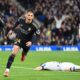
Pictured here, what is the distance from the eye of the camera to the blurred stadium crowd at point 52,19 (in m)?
33.8

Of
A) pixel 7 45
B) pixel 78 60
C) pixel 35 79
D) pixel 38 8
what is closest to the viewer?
pixel 35 79

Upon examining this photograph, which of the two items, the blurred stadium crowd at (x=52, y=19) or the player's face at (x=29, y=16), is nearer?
the player's face at (x=29, y=16)

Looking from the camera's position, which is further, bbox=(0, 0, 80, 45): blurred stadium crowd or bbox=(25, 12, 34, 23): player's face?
bbox=(0, 0, 80, 45): blurred stadium crowd

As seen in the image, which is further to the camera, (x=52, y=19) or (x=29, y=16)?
(x=52, y=19)

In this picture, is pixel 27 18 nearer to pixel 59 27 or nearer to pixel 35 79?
pixel 35 79

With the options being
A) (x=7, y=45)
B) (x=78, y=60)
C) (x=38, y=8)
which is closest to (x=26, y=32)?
(x=78, y=60)

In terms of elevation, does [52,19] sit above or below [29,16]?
above

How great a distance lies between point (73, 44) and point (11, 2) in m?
7.21

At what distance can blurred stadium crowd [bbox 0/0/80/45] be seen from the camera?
33781 millimetres

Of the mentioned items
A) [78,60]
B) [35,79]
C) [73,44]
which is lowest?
[35,79]

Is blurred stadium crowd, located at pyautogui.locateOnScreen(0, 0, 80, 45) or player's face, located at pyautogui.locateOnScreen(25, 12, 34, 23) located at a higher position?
blurred stadium crowd, located at pyautogui.locateOnScreen(0, 0, 80, 45)

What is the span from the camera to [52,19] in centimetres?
3647

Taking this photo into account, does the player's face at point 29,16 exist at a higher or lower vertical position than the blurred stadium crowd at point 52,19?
lower

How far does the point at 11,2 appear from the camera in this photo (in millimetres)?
38188
